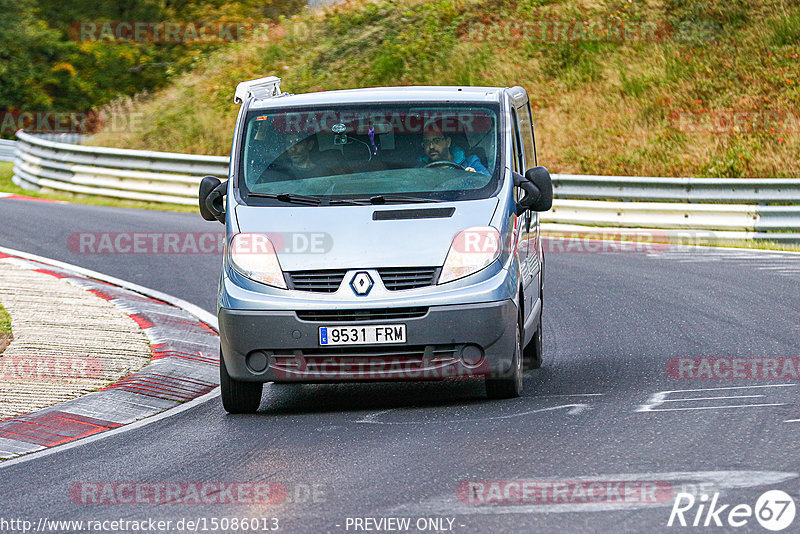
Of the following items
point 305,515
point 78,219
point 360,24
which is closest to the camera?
point 305,515

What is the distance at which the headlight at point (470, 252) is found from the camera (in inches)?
326

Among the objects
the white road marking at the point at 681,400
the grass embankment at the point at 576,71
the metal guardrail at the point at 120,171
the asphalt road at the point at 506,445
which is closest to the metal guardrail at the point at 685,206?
the grass embankment at the point at 576,71

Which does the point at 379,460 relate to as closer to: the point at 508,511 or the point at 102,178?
the point at 508,511

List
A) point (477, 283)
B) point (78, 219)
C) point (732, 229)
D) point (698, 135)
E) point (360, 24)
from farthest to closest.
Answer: point (360, 24)
point (698, 135)
point (78, 219)
point (732, 229)
point (477, 283)

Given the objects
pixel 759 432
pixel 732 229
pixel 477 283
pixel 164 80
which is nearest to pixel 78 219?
pixel 732 229

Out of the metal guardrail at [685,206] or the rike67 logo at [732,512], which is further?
the metal guardrail at [685,206]

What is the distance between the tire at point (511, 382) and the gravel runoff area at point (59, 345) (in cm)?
302

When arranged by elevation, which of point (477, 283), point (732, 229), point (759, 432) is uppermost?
point (477, 283)

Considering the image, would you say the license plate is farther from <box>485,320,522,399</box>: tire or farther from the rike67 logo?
the rike67 logo

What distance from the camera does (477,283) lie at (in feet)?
27.2

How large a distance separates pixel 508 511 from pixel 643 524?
0.63m

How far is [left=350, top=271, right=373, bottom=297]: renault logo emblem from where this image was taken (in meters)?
8.24

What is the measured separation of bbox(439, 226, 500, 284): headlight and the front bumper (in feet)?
0.75

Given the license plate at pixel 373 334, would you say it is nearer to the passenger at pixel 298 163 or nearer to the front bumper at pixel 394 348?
the front bumper at pixel 394 348
